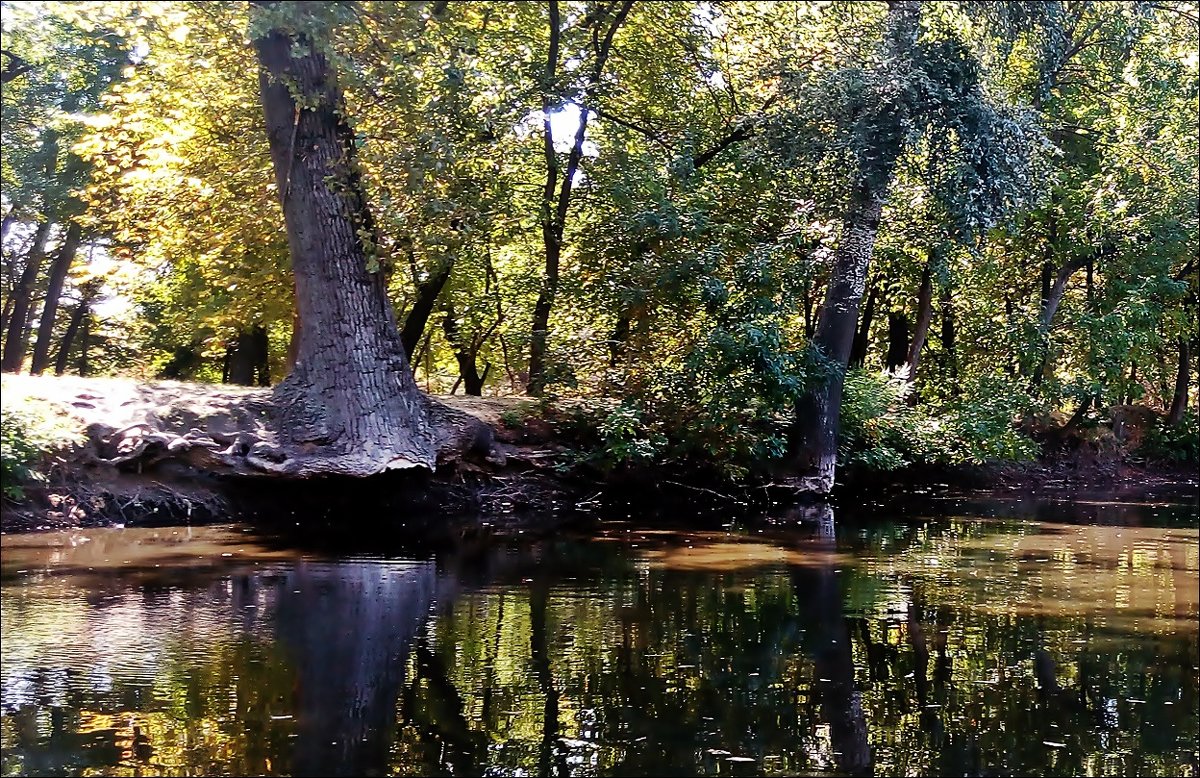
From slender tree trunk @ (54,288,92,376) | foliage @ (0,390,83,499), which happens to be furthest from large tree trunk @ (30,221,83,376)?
foliage @ (0,390,83,499)

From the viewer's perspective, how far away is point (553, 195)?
18375 millimetres

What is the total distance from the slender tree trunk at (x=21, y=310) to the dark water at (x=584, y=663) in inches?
490

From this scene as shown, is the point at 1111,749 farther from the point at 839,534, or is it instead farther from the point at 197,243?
the point at 197,243

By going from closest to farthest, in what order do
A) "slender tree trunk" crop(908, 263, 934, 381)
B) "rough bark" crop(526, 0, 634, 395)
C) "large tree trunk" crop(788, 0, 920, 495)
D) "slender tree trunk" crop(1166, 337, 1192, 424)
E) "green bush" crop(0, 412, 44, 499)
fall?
1. "green bush" crop(0, 412, 44, 499)
2. "rough bark" crop(526, 0, 634, 395)
3. "large tree trunk" crop(788, 0, 920, 495)
4. "slender tree trunk" crop(908, 263, 934, 381)
5. "slender tree trunk" crop(1166, 337, 1192, 424)

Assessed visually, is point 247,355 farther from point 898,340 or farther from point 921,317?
point 898,340

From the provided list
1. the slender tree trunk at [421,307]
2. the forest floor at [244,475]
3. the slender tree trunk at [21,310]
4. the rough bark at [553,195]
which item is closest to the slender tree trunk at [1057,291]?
the forest floor at [244,475]

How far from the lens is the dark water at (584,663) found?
511 centimetres

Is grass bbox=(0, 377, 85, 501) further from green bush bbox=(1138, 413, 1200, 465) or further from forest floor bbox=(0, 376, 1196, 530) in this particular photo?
green bush bbox=(1138, 413, 1200, 465)

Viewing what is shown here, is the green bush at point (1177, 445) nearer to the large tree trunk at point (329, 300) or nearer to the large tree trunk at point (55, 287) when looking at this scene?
the large tree trunk at point (329, 300)

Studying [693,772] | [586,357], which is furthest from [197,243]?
[693,772]

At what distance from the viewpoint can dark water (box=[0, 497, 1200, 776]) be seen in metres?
5.11

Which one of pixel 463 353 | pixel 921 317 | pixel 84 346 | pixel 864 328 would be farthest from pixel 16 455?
pixel 84 346

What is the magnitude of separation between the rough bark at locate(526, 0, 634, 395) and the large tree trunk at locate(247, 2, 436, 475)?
3.19 meters

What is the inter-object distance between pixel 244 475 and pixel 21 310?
12082 millimetres
